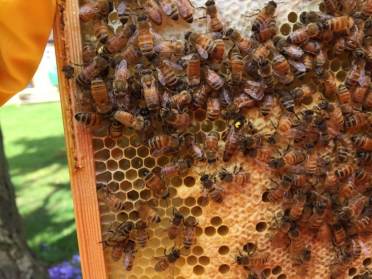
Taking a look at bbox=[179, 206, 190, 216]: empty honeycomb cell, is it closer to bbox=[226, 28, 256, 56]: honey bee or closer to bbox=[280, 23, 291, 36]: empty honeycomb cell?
bbox=[226, 28, 256, 56]: honey bee

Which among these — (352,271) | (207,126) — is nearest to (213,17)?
(207,126)

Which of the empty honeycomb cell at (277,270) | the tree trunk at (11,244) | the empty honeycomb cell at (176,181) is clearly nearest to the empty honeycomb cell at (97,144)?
the empty honeycomb cell at (176,181)

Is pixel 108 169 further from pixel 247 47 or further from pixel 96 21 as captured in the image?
pixel 247 47

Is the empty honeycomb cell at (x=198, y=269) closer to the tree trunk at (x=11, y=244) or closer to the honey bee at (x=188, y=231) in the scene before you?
the honey bee at (x=188, y=231)

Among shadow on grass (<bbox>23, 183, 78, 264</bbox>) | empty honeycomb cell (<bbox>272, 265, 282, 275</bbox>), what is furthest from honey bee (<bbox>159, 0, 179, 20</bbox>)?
shadow on grass (<bbox>23, 183, 78, 264</bbox>)

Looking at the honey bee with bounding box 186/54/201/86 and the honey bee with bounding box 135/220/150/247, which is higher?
the honey bee with bounding box 186/54/201/86

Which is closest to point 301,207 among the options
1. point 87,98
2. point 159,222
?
point 159,222

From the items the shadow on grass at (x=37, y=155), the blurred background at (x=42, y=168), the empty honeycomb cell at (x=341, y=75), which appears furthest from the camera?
the shadow on grass at (x=37, y=155)
